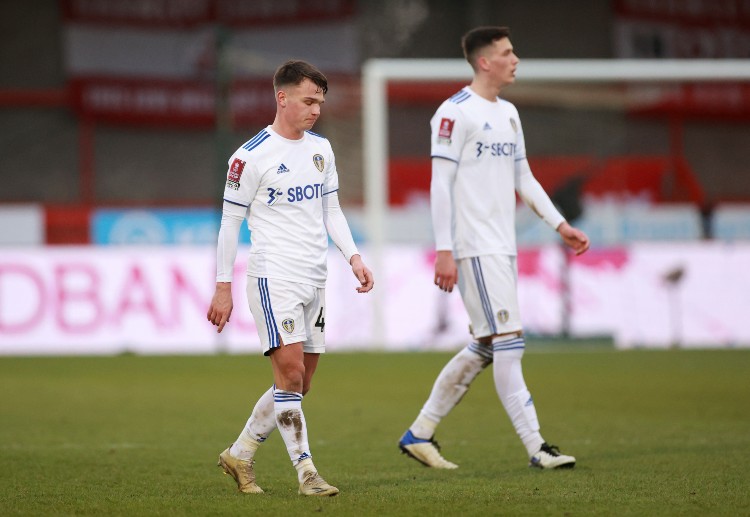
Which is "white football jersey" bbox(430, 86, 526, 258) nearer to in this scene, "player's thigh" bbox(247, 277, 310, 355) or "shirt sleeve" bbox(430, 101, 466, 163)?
"shirt sleeve" bbox(430, 101, 466, 163)

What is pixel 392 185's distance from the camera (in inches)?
1001

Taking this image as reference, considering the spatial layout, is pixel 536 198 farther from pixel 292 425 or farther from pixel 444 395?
pixel 292 425

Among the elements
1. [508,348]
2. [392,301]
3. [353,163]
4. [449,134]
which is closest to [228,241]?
[449,134]

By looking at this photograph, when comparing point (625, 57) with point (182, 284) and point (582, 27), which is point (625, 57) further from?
point (182, 284)

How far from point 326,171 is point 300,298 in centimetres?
61

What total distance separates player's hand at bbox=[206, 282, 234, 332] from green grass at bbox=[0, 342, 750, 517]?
76 centimetres

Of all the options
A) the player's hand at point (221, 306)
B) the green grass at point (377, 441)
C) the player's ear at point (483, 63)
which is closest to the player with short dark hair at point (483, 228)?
the player's ear at point (483, 63)

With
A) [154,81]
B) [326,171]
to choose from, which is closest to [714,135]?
[154,81]

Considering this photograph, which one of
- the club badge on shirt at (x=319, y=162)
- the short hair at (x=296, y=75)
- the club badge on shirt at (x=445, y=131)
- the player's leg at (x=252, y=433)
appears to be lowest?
the player's leg at (x=252, y=433)

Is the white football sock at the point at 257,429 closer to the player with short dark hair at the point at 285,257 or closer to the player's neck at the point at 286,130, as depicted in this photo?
the player with short dark hair at the point at 285,257

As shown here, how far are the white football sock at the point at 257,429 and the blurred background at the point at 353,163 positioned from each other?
10.1 m

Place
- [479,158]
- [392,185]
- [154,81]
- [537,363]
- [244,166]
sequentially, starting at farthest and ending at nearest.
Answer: [154,81] → [392,185] → [537,363] → [479,158] → [244,166]

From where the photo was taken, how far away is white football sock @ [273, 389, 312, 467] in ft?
18.2

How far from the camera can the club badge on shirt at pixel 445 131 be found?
6.61 meters
